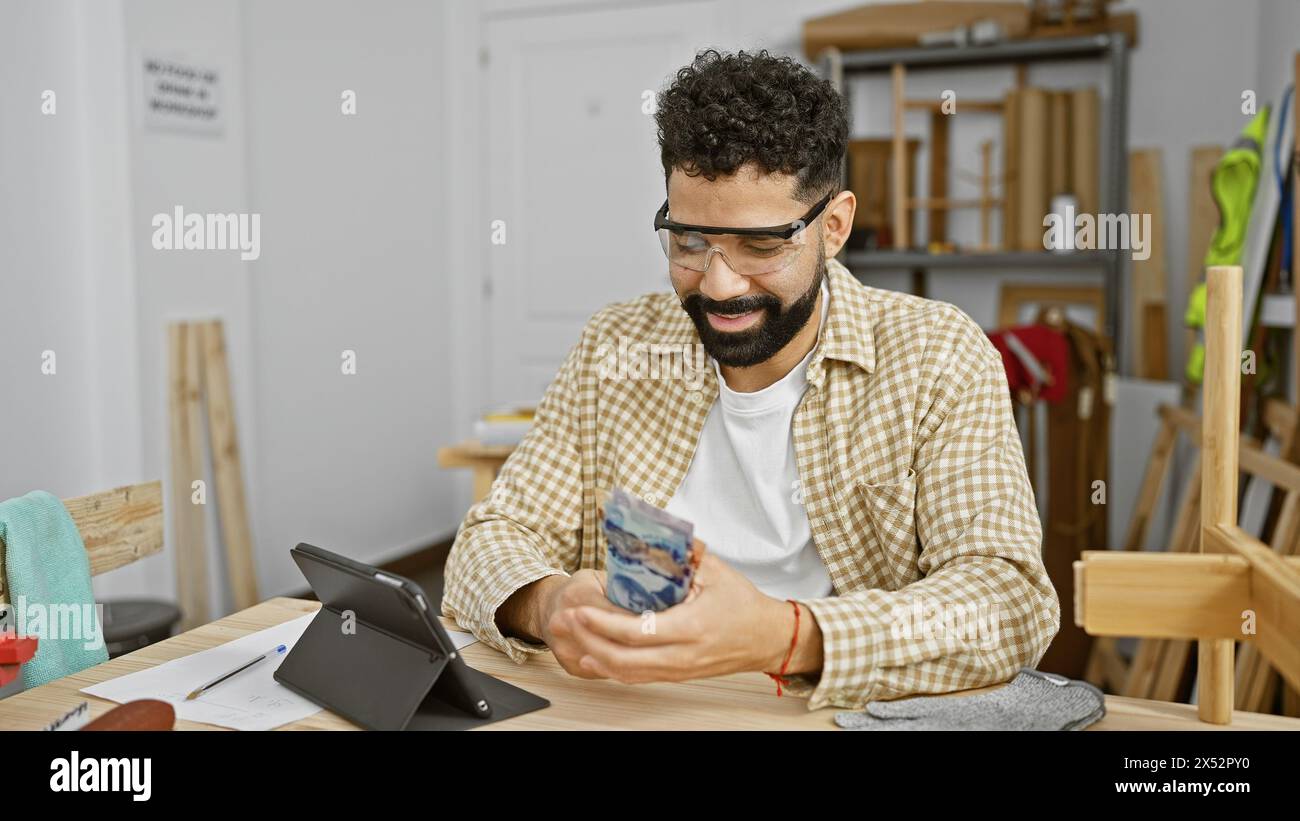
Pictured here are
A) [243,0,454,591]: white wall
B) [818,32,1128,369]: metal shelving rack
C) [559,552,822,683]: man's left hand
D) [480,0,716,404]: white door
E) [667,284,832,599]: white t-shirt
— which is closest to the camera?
[559,552,822,683]: man's left hand

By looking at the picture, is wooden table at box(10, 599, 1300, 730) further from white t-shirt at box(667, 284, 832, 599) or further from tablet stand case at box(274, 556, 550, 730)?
white t-shirt at box(667, 284, 832, 599)

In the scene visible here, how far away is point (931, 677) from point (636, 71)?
14.0ft

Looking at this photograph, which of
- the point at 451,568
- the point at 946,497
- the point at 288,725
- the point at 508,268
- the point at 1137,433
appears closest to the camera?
the point at 288,725

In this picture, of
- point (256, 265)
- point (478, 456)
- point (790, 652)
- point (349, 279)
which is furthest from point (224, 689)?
point (349, 279)

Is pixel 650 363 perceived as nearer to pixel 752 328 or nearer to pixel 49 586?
pixel 752 328

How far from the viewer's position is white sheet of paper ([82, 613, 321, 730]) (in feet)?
3.91

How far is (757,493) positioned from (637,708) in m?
0.55

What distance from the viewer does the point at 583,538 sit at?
181cm

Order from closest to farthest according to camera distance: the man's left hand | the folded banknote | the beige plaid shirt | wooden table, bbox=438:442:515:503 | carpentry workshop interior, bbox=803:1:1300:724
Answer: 1. the folded banknote
2. the man's left hand
3. the beige plaid shirt
4. wooden table, bbox=438:442:515:503
5. carpentry workshop interior, bbox=803:1:1300:724

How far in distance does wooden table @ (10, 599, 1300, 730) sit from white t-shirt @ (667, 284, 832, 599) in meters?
0.36

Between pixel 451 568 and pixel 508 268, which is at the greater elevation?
pixel 508 268

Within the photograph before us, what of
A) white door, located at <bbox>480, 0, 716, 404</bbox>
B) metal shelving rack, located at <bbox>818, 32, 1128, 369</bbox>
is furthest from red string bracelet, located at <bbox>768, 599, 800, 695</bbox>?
white door, located at <bbox>480, 0, 716, 404</bbox>
